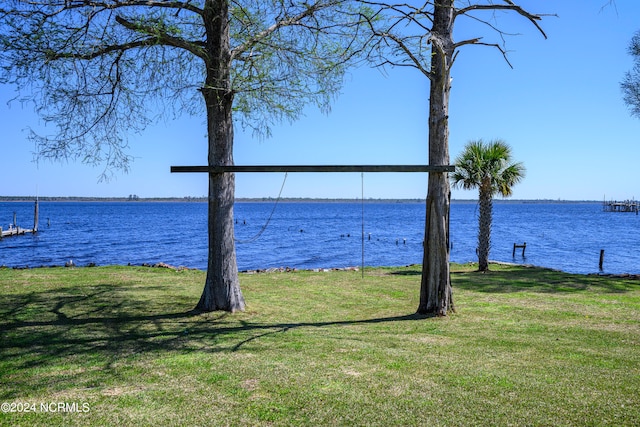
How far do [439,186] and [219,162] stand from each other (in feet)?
13.9

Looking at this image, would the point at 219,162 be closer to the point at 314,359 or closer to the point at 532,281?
the point at 314,359

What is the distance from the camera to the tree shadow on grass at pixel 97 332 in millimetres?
6336

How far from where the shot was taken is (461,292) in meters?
13.1

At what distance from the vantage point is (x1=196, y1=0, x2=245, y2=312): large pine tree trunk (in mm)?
9945

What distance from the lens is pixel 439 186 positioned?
388 inches

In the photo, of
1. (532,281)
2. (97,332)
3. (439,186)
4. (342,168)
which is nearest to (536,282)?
(532,281)

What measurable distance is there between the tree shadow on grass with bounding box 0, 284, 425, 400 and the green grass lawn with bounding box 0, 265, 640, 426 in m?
0.03

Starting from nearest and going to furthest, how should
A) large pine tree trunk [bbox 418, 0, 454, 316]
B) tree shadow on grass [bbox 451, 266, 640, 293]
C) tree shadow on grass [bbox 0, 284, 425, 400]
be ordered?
tree shadow on grass [bbox 0, 284, 425, 400] < large pine tree trunk [bbox 418, 0, 454, 316] < tree shadow on grass [bbox 451, 266, 640, 293]

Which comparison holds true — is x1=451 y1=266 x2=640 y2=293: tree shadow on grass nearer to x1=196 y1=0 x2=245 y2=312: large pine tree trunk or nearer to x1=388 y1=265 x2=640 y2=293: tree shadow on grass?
x1=388 y1=265 x2=640 y2=293: tree shadow on grass

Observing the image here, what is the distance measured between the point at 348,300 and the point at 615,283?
337 inches

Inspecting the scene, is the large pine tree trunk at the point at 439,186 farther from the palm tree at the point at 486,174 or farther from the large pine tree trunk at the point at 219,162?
the palm tree at the point at 486,174

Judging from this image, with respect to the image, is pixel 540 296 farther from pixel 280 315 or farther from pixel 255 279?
pixel 255 279

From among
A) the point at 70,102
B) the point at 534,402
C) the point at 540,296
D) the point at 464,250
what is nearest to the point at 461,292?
the point at 540,296

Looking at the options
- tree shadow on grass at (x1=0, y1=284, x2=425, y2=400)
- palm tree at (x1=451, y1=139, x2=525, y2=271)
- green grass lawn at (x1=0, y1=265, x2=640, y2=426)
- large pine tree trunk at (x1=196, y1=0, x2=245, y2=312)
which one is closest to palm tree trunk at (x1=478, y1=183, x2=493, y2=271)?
palm tree at (x1=451, y1=139, x2=525, y2=271)
